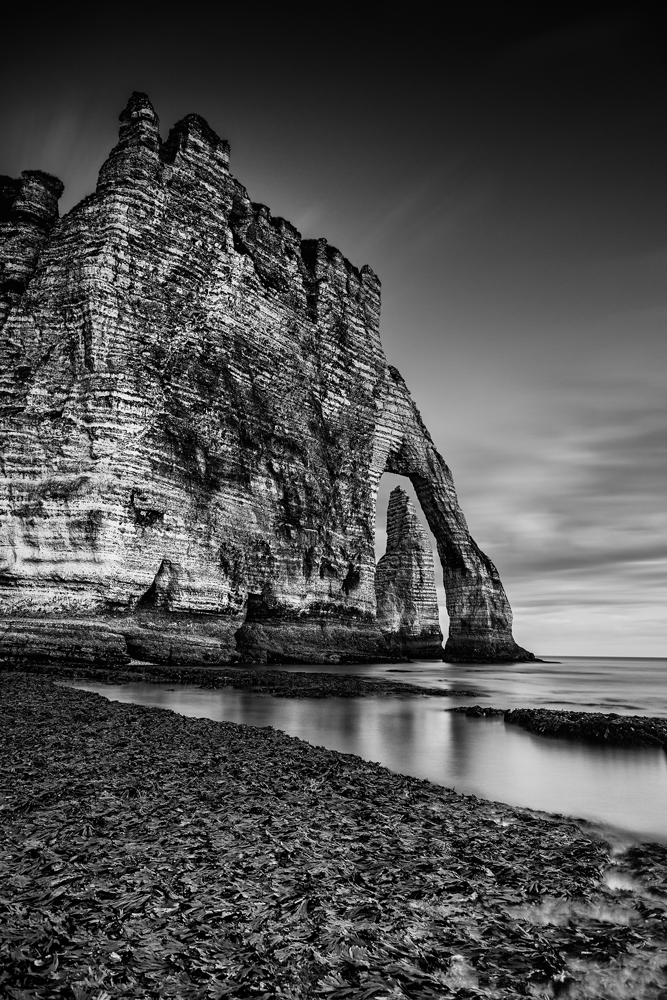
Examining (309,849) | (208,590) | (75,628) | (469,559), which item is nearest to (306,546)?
(208,590)

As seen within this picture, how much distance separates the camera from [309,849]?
136 inches

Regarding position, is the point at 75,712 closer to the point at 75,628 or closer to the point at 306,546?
the point at 75,628

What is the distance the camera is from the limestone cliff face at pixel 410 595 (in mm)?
45938

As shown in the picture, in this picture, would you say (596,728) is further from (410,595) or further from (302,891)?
(410,595)

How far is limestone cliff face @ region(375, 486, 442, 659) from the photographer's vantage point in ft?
151

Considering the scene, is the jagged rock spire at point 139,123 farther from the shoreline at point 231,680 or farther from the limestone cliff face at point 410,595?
the limestone cliff face at point 410,595

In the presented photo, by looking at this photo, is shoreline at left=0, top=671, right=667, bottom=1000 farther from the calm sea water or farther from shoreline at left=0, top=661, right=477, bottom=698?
shoreline at left=0, top=661, right=477, bottom=698

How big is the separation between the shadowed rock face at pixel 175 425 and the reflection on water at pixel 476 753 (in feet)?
28.8

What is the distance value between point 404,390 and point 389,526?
14.0 metres

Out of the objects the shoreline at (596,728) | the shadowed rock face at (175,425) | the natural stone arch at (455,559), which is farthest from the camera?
the natural stone arch at (455,559)

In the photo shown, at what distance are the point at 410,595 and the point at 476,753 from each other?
1547 inches

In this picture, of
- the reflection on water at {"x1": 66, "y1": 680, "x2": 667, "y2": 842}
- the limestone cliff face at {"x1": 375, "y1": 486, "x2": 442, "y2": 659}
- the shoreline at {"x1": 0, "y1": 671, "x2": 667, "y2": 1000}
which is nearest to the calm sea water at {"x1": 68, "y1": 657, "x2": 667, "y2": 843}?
the reflection on water at {"x1": 66, "y1": 680, "x2": 667, "y2": 842}

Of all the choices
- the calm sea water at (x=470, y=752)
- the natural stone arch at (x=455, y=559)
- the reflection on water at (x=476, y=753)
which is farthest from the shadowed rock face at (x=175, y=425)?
the reflection on water at (x=476, y=753)

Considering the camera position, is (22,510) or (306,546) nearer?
(22,510)
